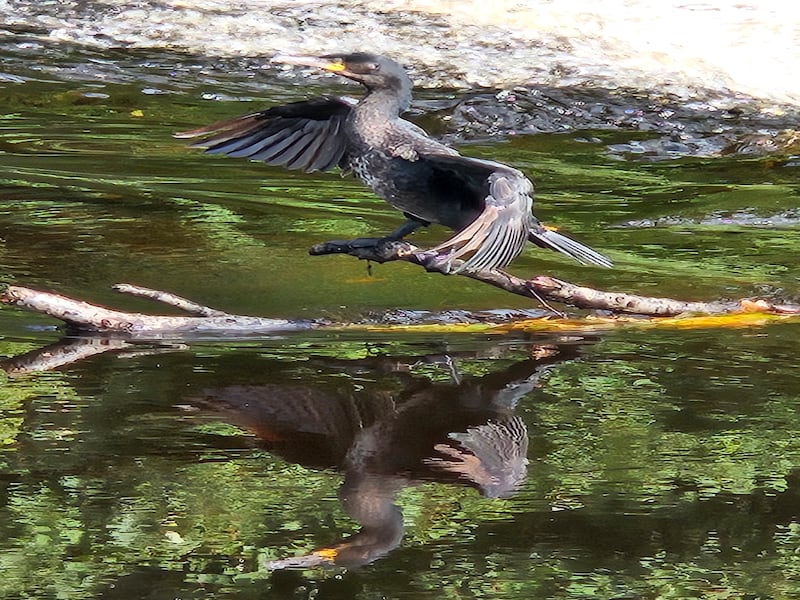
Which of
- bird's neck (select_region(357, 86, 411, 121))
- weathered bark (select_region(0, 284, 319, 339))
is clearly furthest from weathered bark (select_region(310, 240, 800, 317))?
bird's neck (select_region(357, 86, 411, 121))

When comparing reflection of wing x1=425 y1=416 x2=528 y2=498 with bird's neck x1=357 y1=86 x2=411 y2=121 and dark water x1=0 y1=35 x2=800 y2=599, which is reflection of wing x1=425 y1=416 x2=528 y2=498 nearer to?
dark water x1=0 y1=35 x2=800 y2=599

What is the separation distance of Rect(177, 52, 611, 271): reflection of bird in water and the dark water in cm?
47

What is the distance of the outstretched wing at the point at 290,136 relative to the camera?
5871mm

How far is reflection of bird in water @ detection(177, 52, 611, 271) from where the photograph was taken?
4.92 m

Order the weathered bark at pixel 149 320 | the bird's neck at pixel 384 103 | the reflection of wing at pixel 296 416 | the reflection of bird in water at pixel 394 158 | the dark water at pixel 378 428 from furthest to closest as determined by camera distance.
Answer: the bird's neck at pixel 384 103
the weathered bark at pixel 149 320
the reflection of bird in water at pixel 394 158
the reflection of wing at pixel 296 416
the dark water at pixel 378 428

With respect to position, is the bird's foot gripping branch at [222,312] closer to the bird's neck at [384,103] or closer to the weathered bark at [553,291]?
the weathered bark at [553,291]

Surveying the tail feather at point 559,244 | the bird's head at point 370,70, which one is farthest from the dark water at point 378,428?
the bird's head at point 370,70

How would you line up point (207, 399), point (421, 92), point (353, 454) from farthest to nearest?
point (421, 92), point (207, 399), point (353, 454)

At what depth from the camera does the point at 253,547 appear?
143 inches

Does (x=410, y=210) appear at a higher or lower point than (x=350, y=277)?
higher

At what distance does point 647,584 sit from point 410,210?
2.41 m

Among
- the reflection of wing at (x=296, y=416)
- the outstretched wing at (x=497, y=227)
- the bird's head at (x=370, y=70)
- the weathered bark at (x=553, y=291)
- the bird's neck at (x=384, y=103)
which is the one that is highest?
the bird's head at (x=370, y=70)

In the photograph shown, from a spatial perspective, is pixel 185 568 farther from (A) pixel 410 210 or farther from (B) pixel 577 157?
(B) pixel 577 157

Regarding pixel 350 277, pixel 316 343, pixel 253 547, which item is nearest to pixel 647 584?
pixel 253 547
